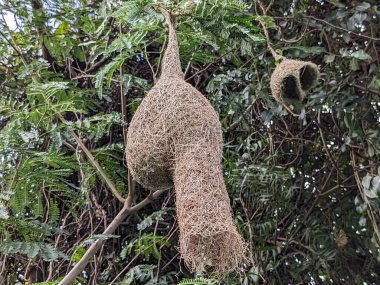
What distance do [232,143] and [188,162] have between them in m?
1.27

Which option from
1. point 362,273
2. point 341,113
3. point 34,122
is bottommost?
point 362,273

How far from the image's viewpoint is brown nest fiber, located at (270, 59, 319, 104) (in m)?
1.79

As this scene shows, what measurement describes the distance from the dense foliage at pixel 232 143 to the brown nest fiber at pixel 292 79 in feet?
0.45

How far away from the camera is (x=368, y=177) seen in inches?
78.2

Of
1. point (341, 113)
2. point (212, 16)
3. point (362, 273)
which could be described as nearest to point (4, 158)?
point (212, 16)

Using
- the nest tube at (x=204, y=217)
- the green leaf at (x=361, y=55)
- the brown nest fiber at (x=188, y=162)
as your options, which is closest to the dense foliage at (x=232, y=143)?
the green leaf at (x=361, y=55)

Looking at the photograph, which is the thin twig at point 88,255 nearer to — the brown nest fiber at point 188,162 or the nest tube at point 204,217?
the brown nest fiber at point 188,162

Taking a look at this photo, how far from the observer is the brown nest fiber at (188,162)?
127cm

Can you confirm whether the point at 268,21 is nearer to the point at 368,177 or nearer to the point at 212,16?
the point at 212,16

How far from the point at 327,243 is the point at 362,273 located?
0.60 feet

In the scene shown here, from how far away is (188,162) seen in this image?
53.1 inches

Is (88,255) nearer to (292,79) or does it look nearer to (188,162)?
(188,162)

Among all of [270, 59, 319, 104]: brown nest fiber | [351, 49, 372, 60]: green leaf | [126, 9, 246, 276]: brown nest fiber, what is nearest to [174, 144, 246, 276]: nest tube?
[126, 9, 246, 276]: brown nest fiber

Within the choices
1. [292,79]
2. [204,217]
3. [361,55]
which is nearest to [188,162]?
[204,217]
